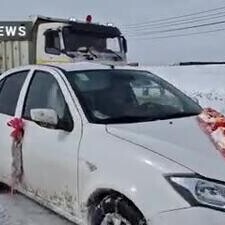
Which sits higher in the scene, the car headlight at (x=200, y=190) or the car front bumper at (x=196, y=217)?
the car headlight at (x=200, y=190)

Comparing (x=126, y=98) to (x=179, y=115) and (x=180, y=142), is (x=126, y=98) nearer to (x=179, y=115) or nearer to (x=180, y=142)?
(x=179, y=115)

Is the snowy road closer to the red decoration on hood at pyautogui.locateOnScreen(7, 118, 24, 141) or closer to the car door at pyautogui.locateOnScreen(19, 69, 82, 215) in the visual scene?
the car door at pyautogui.locateOnScreen(19, 69, 82, 215)

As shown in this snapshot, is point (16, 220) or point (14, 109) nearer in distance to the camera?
point (16, 220)

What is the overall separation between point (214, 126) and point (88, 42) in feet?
35.3

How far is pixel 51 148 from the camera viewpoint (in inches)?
187

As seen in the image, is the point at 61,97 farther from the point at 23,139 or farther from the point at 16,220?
the point at 16,220

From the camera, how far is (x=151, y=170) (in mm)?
3705

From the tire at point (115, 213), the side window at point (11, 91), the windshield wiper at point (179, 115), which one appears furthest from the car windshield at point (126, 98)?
the side window at point (11, 91)

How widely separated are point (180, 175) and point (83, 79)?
1.73 m

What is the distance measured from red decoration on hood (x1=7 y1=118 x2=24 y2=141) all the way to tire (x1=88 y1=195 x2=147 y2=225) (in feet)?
4.73

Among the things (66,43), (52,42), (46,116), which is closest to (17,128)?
(46,116)

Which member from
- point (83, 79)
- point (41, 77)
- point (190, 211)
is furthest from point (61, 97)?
point (190, 211)

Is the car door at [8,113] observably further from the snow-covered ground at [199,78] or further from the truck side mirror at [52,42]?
the snow-covered ground at [199,78]

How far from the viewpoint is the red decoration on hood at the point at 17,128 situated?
211 inches
